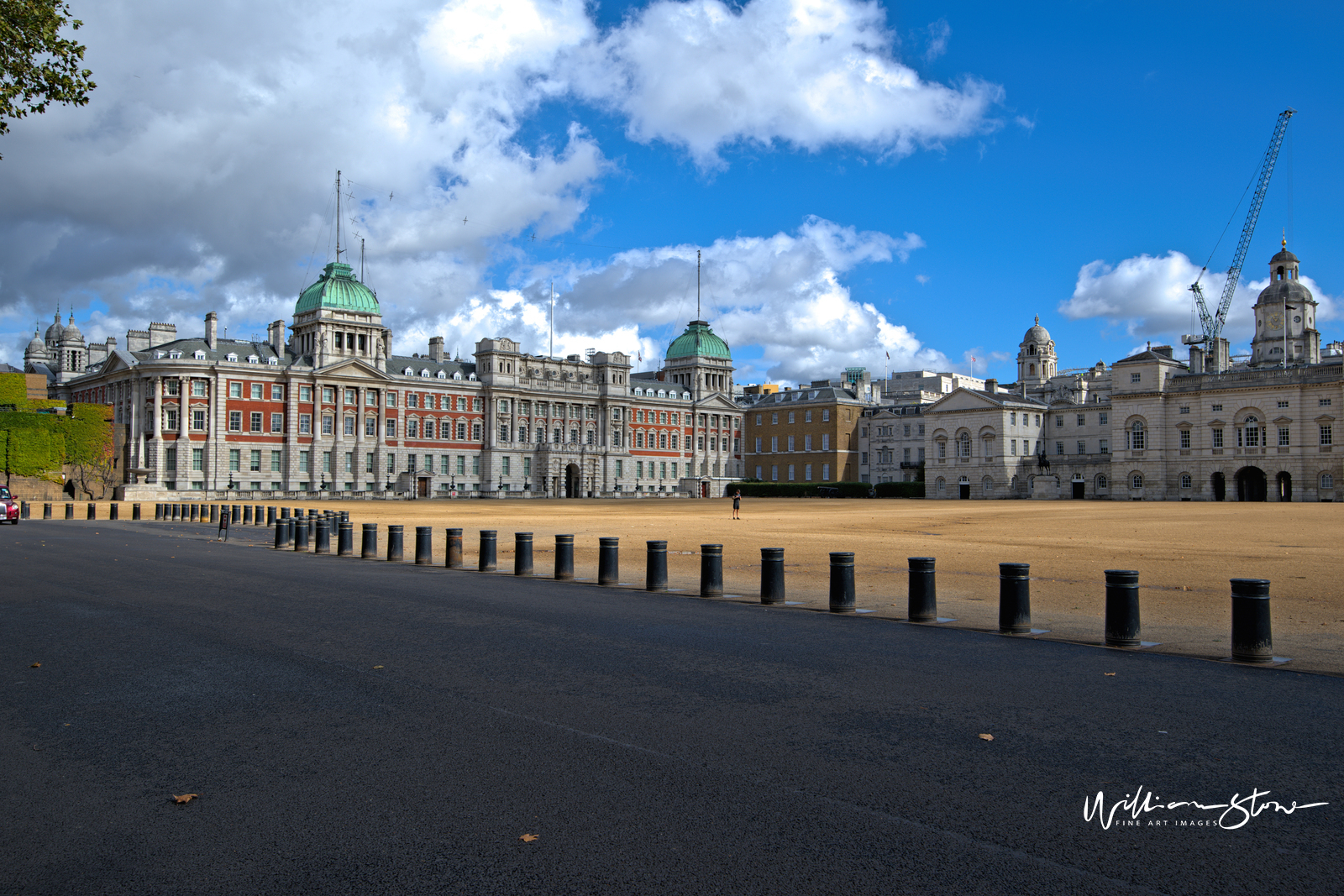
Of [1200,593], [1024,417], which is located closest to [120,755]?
[1200,593]

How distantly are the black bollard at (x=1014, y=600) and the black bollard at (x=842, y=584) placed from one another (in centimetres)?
246

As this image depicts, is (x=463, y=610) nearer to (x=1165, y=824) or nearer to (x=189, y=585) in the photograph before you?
(x=189, y=585)

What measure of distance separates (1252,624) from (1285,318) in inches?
4669

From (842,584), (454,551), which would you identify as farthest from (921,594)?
(454,551)

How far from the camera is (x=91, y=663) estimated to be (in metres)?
9.30

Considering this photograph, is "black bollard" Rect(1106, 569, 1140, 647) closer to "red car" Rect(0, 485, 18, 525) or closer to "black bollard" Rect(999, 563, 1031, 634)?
"black bollard" Rect(999, 563, 1031, 634)

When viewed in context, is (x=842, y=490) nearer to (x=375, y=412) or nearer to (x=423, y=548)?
(x=375, y=412)

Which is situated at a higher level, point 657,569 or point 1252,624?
point 1252,624

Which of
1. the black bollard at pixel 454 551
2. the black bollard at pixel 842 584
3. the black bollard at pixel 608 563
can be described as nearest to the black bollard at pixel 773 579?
the black bollard at pixel 842 584

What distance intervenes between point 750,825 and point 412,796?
1946mm

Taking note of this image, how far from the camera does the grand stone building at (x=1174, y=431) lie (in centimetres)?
7781

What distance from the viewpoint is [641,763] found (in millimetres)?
6074

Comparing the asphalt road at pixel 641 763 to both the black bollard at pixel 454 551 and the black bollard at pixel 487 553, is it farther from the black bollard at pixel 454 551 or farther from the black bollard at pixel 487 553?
the black bollard at pixel 454 551

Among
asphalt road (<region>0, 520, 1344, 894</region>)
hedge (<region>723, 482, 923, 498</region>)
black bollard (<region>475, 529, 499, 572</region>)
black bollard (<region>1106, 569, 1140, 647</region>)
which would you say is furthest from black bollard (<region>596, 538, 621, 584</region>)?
hedge (<region>723, 482, 923, 498</region>)
